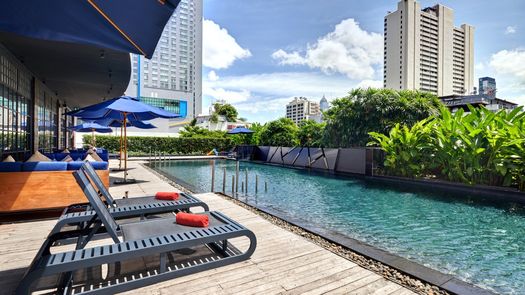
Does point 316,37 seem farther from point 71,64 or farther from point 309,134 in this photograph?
point 71,64

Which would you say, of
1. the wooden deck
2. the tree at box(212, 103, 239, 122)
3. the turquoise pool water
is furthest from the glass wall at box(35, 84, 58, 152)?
the tree at box(212, 103, 239, 122)

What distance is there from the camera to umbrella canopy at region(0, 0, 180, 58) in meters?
2.49

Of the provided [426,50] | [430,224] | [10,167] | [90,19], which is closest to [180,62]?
Result: [426,50]

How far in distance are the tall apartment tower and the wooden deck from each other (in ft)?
327

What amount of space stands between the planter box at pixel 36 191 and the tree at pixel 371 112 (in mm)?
15009

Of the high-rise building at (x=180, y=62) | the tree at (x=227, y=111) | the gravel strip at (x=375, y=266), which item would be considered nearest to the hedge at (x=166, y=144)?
the gravel strip at (x=375, y=266)

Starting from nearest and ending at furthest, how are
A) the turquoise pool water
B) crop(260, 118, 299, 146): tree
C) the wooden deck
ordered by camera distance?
the wooden deck → the turquoise pool water → crop(260, 118, 299, 146): tree

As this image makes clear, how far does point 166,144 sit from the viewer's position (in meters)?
27.5

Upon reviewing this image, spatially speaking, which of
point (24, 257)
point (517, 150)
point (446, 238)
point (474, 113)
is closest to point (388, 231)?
point (446, 238)

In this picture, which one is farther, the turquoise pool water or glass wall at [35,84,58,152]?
glass wall at [35,84,58,152]

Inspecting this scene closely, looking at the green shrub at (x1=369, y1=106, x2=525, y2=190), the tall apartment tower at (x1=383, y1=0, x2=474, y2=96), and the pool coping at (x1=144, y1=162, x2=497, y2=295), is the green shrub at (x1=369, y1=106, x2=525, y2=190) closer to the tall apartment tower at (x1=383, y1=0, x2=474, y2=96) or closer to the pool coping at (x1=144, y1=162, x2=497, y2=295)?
the pool coping at (x1=144, y1=162, x2=497, y2=295)

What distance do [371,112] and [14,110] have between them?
16.2 meters

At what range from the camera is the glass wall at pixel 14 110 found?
627cm

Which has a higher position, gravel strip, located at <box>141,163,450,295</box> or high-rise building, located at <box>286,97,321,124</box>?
high-rise building, located at <box>286,97,321,124</box>
